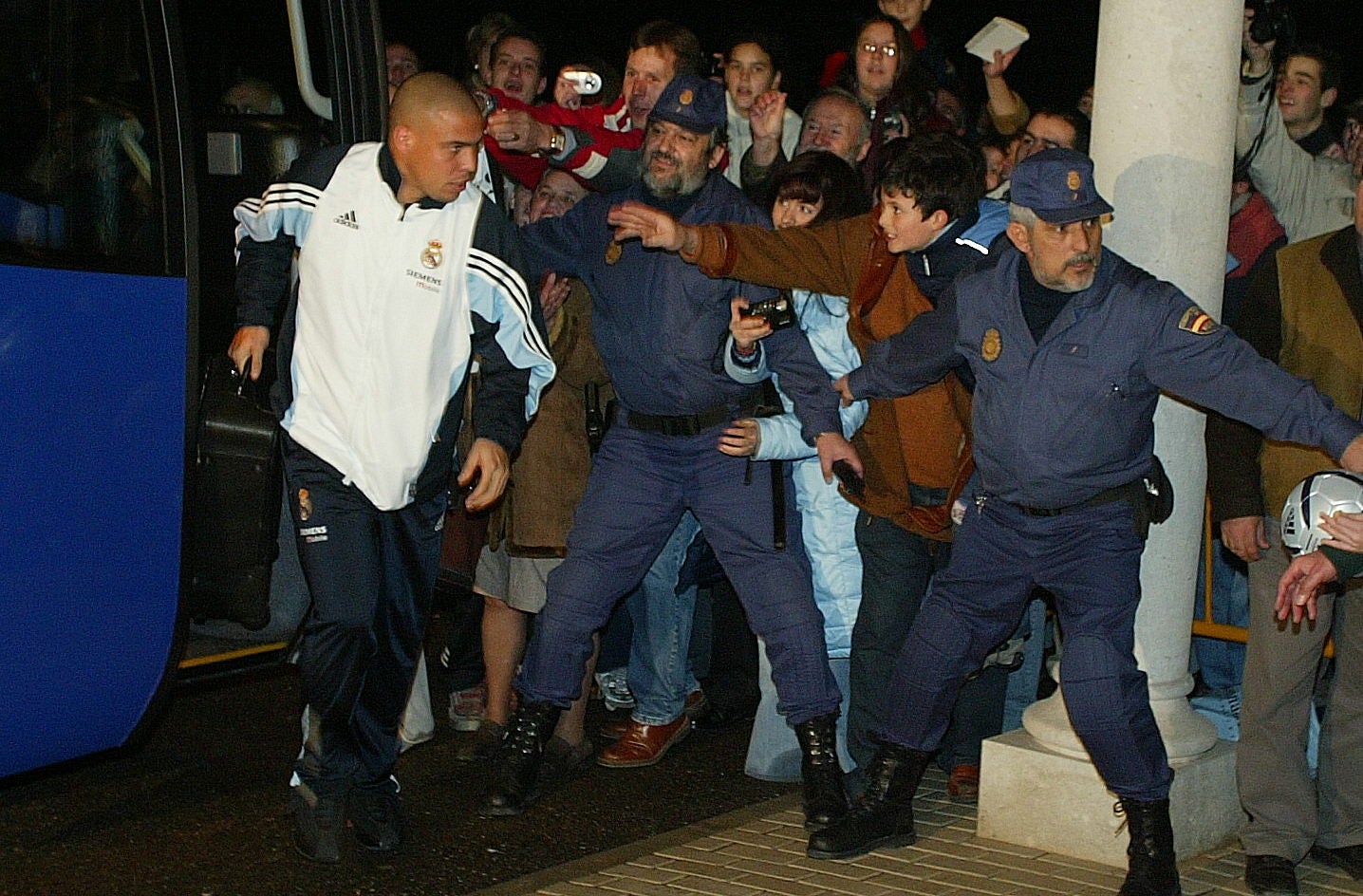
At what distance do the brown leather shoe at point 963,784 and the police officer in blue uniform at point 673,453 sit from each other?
625 mm

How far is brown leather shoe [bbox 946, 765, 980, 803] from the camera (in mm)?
6176

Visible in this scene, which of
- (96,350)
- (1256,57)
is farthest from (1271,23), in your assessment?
(96,350)

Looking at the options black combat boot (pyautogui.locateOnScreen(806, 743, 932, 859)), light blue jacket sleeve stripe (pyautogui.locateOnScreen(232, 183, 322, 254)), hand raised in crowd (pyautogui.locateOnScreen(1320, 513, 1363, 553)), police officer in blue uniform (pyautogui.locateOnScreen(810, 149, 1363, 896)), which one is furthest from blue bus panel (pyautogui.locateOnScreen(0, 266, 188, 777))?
hand raised in crowd (pyautogui.locateOnScreen(1320, 513, 1363, 553))

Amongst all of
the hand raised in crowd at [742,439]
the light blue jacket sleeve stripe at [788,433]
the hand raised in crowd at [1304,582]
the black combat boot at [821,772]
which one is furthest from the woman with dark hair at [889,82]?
the hand raised in crowd at [1304,582]

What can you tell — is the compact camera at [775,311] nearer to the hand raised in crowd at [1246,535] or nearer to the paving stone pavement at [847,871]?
the hand raised in crowd at [1246,535]

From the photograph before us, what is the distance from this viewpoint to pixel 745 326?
5797 millimetres

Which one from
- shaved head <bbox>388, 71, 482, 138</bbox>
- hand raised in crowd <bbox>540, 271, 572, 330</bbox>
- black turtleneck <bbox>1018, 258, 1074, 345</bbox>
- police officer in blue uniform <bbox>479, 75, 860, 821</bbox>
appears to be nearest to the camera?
black turtleneck <bbox>1018, 258, 1074, 345</bbox>

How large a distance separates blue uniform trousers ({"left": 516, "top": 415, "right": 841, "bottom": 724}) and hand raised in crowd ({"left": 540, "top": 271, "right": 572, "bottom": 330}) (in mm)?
620

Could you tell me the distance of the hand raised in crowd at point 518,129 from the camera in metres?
6.09

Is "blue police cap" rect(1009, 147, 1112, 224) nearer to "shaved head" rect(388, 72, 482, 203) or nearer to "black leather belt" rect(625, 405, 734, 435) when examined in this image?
"black leather belt" rect(625, 405, 734, 435)

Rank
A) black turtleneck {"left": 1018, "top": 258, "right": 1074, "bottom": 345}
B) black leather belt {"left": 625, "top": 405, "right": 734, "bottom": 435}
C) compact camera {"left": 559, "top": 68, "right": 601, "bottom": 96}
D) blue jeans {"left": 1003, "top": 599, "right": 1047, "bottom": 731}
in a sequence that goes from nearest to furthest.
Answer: black turtleneck {"left": 1018, "top": 258, "right": 1074, "bottom": 345} → black leather belt {"left": 625, "top": 405, "right": 734, "bottom": 435} → blue jeans {"left": 1003, "top": 599, "right": 1047, "bottom": 731} → compact camera {"left": 559, "top": 68, "right": 601, "bottom": 96}

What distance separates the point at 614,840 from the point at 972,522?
147 cm

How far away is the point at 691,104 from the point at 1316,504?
87.9 inches

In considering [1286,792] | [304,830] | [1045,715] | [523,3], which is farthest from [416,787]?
[523,3]
